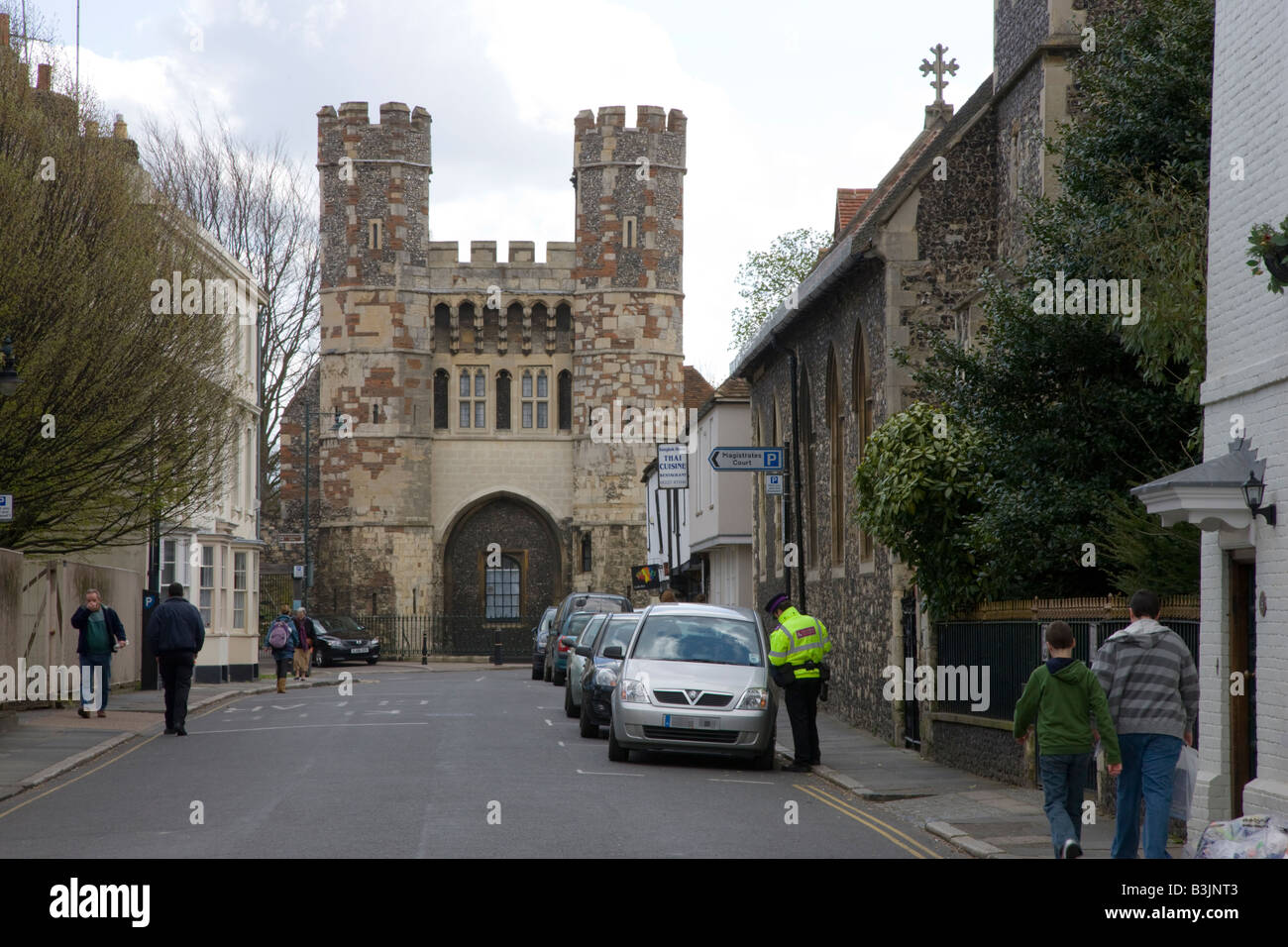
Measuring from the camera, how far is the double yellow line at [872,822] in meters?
11.2

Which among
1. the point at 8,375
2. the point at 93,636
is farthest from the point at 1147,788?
the point at 93,636

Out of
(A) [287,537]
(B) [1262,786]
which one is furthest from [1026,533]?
(A) [287,537]

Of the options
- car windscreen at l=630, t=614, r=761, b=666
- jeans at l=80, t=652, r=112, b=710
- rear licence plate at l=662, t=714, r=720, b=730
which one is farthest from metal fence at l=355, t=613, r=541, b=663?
rear licence plate at l=662, t=714, r=720, b=730

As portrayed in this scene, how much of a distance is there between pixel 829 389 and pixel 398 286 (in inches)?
1340

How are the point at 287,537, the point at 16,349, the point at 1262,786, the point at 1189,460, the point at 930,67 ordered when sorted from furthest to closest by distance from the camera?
the point at 287,537 → the point at 930,67 → the point at 16,349 → the point at 1189,460 → the point at 1262,786

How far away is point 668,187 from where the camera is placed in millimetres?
57156

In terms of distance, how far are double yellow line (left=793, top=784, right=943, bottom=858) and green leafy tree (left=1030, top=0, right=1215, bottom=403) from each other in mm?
4239

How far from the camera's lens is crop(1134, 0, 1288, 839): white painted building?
35.0ft

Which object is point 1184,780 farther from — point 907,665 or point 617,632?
point 617,632

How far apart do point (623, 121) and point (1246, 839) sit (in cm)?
5079

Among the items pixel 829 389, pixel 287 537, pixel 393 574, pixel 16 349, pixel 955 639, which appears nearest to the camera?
pixel 955 639

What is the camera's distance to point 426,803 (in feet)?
41.4

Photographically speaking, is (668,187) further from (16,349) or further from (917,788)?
(917,788)

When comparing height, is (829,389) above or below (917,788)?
above
